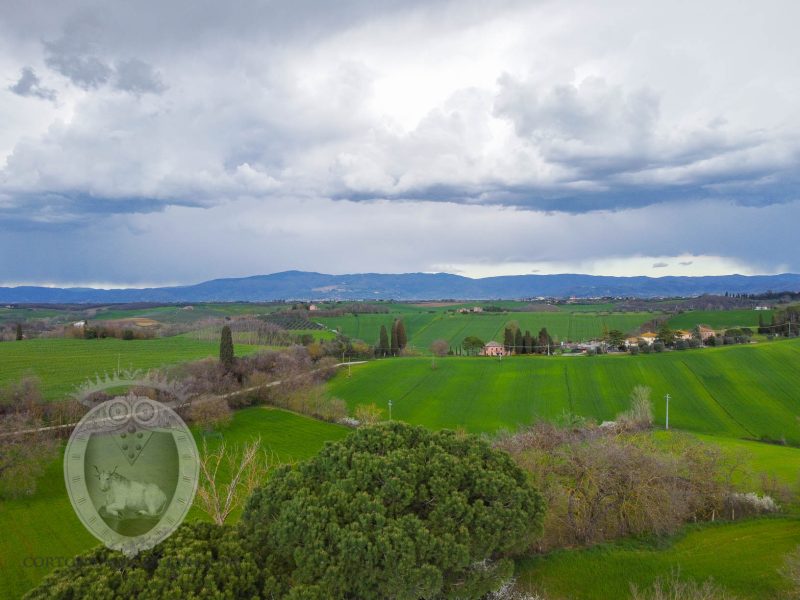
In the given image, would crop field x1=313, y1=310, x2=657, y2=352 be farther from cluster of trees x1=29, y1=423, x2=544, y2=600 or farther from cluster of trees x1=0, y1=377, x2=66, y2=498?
cluster of trees x1=29, y1=423, x2=544, y2=600

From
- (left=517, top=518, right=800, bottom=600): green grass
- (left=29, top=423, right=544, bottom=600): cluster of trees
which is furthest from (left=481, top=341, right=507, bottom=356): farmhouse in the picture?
(left=29, top=423, right=544, bottom=600): cluster of trees

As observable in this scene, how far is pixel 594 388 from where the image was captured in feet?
218

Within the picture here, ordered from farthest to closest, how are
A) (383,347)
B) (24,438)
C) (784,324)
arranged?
(784,324) → (383,347) → (24,438)

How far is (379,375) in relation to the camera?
76.5 meters

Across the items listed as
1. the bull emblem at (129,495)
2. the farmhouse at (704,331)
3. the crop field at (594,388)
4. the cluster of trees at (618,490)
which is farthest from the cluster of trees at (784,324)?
the bull emblem at (129,495)

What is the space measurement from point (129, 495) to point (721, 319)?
13845 cm

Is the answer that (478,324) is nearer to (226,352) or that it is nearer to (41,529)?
(226,352)

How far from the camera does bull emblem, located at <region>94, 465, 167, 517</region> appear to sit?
1000cm

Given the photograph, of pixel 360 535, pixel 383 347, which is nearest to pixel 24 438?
pixel 360 535

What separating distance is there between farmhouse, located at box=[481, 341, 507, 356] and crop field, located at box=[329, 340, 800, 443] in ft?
57.3

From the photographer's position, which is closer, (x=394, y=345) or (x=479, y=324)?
(x=394, y=345)

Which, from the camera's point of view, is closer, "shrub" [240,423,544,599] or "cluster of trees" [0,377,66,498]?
"shrub" [240,423,544,599]

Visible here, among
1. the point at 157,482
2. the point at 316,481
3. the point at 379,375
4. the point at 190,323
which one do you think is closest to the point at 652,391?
the point at 379,375

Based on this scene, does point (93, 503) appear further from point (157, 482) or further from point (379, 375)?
point (379, 375)
